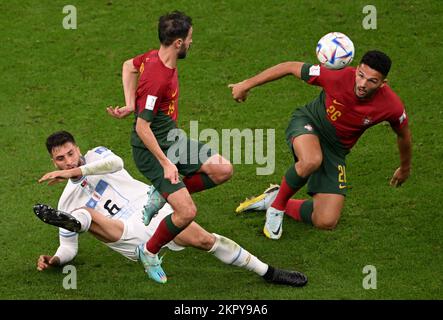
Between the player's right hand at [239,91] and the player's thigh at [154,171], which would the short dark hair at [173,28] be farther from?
the player's thigh at [154,171]

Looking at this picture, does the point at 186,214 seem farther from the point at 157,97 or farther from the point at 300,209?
the point at 300,209

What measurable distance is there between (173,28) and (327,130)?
173 cm

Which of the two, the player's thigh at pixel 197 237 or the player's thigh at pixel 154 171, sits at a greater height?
the player's thigh at pixel 154 171

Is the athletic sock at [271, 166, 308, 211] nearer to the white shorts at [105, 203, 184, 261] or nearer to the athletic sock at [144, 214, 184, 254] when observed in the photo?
the white shorts at [105, 203, 184, 261]

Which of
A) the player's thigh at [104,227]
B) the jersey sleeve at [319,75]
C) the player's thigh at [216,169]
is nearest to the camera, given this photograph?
the player's thigh at [104,227]

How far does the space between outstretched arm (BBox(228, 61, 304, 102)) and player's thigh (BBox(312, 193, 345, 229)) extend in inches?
41.8

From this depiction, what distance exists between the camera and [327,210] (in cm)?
777

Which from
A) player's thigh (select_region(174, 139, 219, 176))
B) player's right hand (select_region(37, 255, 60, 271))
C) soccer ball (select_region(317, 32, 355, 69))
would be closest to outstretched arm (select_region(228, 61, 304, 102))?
soccer ball (select_region(317, 32, 355, 69))

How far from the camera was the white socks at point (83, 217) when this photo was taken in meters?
6.91

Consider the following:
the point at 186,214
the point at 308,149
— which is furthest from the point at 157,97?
the point at 308,149

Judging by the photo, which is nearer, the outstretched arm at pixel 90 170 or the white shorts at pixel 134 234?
the outstretched arm at pixel 90 170

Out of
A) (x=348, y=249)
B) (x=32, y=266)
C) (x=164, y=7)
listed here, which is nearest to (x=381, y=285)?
(x=348, y=249)

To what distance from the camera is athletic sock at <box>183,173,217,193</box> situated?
7.47 m

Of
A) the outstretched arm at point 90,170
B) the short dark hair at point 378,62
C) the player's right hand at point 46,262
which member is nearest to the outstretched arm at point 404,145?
the short dark hair at point 378,62
